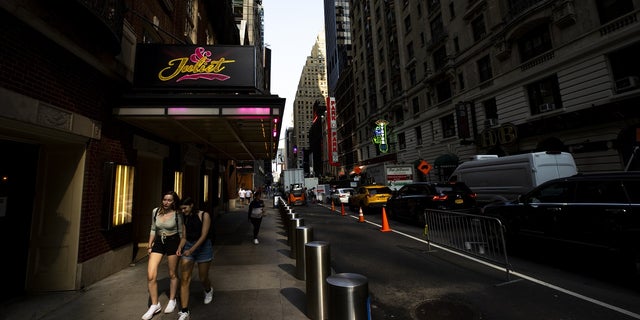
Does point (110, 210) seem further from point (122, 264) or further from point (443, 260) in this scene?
point (443, 260)

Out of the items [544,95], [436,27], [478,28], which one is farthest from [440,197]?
[436,27]

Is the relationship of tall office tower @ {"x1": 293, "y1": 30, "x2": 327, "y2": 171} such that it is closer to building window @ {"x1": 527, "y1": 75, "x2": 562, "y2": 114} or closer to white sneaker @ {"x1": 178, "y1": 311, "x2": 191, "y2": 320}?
building window @ {"x1": 527, "y1": 75, "x2": 562, "y2": 114}

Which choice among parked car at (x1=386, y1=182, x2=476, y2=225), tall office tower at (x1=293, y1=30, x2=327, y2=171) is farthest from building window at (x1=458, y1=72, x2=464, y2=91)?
tall office tower at (x1=293, y1=30, x2=327, y2=171)

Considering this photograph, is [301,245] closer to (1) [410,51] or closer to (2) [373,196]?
(2) [373,196]

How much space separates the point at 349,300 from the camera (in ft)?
9.00

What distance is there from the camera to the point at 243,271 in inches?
244

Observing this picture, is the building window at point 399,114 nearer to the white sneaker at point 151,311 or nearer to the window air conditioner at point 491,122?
the window air conditioner at point 491,122

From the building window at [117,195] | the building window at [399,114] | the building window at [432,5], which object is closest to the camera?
the building window at [117,195]

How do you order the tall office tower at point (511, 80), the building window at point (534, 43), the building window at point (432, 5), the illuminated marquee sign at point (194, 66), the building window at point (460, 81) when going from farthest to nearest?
the building window at point (432, 5) → the building window at point (460, 81) → the building window at point (534, 43) → the tall office tower at point (511, 80) → the illuminated marquee sign at point (194, 66)

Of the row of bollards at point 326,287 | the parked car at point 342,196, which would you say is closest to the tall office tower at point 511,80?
the parked car at point 342,196

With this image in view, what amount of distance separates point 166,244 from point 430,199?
990 cm

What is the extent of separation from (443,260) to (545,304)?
2.63m

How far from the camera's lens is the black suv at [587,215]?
4.91 m

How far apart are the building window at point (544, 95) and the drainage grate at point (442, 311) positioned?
17.7m
